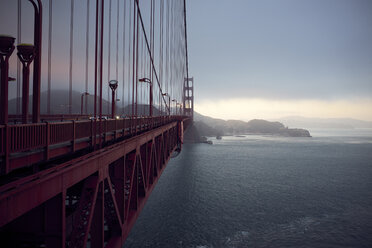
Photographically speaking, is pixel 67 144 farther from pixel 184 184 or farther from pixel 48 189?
pixel 184 184

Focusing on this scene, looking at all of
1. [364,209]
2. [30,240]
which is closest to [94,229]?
[30,240]

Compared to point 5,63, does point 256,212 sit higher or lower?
lower

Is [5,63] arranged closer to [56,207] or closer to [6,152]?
[6,152]

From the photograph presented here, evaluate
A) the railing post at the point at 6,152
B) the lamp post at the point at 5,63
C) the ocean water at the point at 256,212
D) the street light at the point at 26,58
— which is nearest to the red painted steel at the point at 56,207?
the railing post at the point at 6,152

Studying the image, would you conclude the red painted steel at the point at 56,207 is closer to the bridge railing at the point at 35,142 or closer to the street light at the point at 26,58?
the bridge railing at the point at 35,142

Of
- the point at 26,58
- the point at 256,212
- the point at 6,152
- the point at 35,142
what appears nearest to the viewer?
the point at 6,152

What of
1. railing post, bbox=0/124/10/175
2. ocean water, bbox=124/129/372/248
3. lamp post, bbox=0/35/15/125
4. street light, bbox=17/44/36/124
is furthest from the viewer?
ocean water, bbox=124/129/372/248

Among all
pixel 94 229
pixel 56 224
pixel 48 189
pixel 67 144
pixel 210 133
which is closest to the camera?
pixel 48 189

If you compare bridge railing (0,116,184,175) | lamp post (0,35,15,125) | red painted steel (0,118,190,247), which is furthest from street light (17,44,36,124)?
red painted steel (0,118,190,247)

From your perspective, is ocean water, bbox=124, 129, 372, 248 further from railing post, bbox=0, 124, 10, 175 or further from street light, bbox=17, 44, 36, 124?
railing post, bbox=0, 124, 10, 175

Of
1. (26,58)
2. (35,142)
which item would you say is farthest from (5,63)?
(35,142)

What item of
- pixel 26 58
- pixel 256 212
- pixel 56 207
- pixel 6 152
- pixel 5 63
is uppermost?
pixel 26 58
